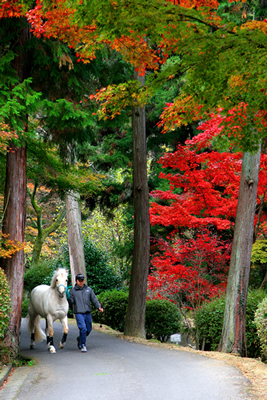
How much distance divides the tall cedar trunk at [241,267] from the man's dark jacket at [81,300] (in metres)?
3.47

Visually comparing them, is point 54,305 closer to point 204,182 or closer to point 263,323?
point 263,323

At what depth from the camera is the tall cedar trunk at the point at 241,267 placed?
1067cm

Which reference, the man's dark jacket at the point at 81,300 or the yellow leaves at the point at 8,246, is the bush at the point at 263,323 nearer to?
the man's dark jacket at the point at 81,300

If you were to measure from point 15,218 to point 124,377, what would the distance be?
13.5 ft

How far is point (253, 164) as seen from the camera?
1102cm

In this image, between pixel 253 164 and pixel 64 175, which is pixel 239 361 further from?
pixel 64 175

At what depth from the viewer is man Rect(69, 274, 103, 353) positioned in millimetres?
9547

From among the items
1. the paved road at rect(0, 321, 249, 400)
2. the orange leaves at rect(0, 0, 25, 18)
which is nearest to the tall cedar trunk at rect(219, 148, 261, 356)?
the paved road at rect(0, 321, 249, 400)

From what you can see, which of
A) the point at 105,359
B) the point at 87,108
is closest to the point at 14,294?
the point at 105,359

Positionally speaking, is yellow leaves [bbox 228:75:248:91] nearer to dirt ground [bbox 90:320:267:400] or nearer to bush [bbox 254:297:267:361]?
dirt ground [bbox 90:320:267:400]

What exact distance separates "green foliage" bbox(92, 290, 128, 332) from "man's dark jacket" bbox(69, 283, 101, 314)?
Answer: 4.90m

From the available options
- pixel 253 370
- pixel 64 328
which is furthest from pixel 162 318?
pixel 253 370

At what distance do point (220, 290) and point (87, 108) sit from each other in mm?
8557

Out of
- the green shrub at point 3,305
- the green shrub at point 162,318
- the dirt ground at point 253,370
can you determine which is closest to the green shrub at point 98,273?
the green shrub at point 162,318
